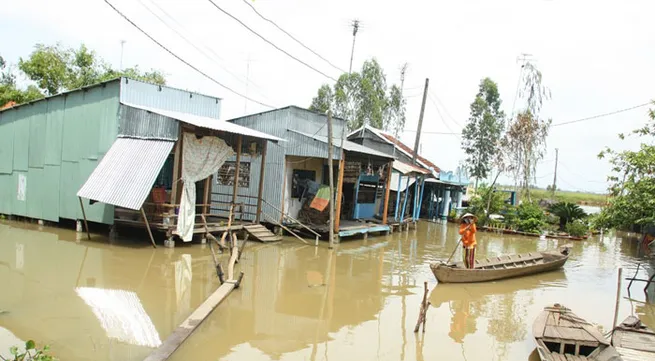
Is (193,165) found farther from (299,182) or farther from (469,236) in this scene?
(469,236)

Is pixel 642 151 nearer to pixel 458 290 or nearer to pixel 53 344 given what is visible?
pixel 458 290

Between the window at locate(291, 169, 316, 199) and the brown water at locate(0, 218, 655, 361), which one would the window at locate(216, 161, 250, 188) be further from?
the brown water at locate(0, 218, 655, 361)

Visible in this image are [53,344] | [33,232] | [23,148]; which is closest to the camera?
[53,344]

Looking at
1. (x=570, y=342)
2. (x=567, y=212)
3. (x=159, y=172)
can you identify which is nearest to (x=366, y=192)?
(x=159, y=172)

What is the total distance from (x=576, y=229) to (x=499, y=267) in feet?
46.6

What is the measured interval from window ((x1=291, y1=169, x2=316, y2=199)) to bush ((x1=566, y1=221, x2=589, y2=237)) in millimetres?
15177

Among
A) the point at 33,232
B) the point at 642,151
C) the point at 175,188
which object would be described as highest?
the point at 642,151

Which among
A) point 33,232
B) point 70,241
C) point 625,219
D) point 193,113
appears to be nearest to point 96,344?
point 70,241

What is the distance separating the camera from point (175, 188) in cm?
1336

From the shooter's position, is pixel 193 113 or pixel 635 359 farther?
pixel 193 113

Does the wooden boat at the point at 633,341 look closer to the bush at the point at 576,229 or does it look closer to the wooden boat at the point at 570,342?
the wooden boat at the point at 570,342

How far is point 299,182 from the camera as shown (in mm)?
18031

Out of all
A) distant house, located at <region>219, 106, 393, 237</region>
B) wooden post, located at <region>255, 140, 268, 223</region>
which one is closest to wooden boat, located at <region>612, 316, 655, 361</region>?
distant house, located at <region>219, 106, 393, 237</region>

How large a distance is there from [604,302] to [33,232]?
16.1 metres
